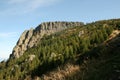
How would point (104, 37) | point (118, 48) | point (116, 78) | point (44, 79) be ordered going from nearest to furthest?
point (116, 78)
point (44, 79)
point (118, 48)
point (104, 37)

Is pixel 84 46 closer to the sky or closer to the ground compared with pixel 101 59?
closer to the ground

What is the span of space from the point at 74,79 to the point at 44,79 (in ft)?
6.38

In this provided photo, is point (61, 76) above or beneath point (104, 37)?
above

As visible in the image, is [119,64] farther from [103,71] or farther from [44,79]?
[44,79]

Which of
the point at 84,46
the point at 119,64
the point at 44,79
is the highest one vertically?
the point at 119,64

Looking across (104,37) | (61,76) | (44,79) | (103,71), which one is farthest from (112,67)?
(104,37)

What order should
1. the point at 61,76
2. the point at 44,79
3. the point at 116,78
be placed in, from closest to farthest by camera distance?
the point at 116,78 < the point at 61,76 < the point at 44,79

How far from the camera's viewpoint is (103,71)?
8703 mm

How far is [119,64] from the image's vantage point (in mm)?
8445

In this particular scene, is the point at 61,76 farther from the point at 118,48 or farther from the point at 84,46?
the point at 84,46

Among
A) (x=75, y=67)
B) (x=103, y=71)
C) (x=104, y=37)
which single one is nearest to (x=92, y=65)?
(x=75, y=67)

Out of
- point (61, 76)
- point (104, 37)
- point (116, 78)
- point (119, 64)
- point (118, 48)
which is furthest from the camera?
point (104, 37)

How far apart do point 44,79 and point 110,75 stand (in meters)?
3.29

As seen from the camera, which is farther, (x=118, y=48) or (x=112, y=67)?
(x=118, y=48)
